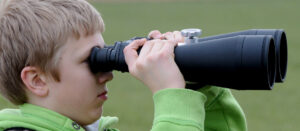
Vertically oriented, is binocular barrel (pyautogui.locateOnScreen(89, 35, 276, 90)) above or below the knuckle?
above

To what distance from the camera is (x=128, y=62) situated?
1772 millimetres

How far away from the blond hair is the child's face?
0.02 metres

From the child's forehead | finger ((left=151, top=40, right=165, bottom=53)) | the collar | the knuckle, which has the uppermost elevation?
finger ((left=151, top=40, right=165, bottom=53))

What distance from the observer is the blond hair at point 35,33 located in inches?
73.2

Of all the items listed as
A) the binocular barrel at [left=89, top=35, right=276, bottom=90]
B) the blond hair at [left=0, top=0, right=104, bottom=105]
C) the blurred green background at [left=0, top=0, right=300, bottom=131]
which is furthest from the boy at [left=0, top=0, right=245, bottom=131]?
the blurred green background at [left=0, top=0, right=300, bottom=131]

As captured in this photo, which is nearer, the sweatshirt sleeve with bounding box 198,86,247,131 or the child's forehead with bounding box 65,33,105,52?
the child's forehead with bounding box 65,33,105,52

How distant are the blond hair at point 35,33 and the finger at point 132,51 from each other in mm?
178

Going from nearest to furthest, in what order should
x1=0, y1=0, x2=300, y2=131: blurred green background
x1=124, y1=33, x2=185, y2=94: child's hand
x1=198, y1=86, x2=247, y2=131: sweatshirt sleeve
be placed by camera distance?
x1=124, y1=33, x2=185, y2=94: child's hand → x1=198, y1=86, x2=247, y2=131: sweatshirt sleeve → x1=0, y1=0, x2=300, y2=131: blurred green background

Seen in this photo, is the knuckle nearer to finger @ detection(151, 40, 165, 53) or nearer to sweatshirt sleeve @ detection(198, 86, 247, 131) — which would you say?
finger @ detection(151, 40, 165, 53)

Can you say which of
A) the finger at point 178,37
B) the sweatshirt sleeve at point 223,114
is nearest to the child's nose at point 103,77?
the finger at point 178,37

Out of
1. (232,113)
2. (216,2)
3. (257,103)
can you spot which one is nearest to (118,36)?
(257,103)

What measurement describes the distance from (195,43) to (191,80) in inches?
4.0

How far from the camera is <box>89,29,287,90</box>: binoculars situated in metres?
1.58

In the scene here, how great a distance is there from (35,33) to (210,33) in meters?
12.1
